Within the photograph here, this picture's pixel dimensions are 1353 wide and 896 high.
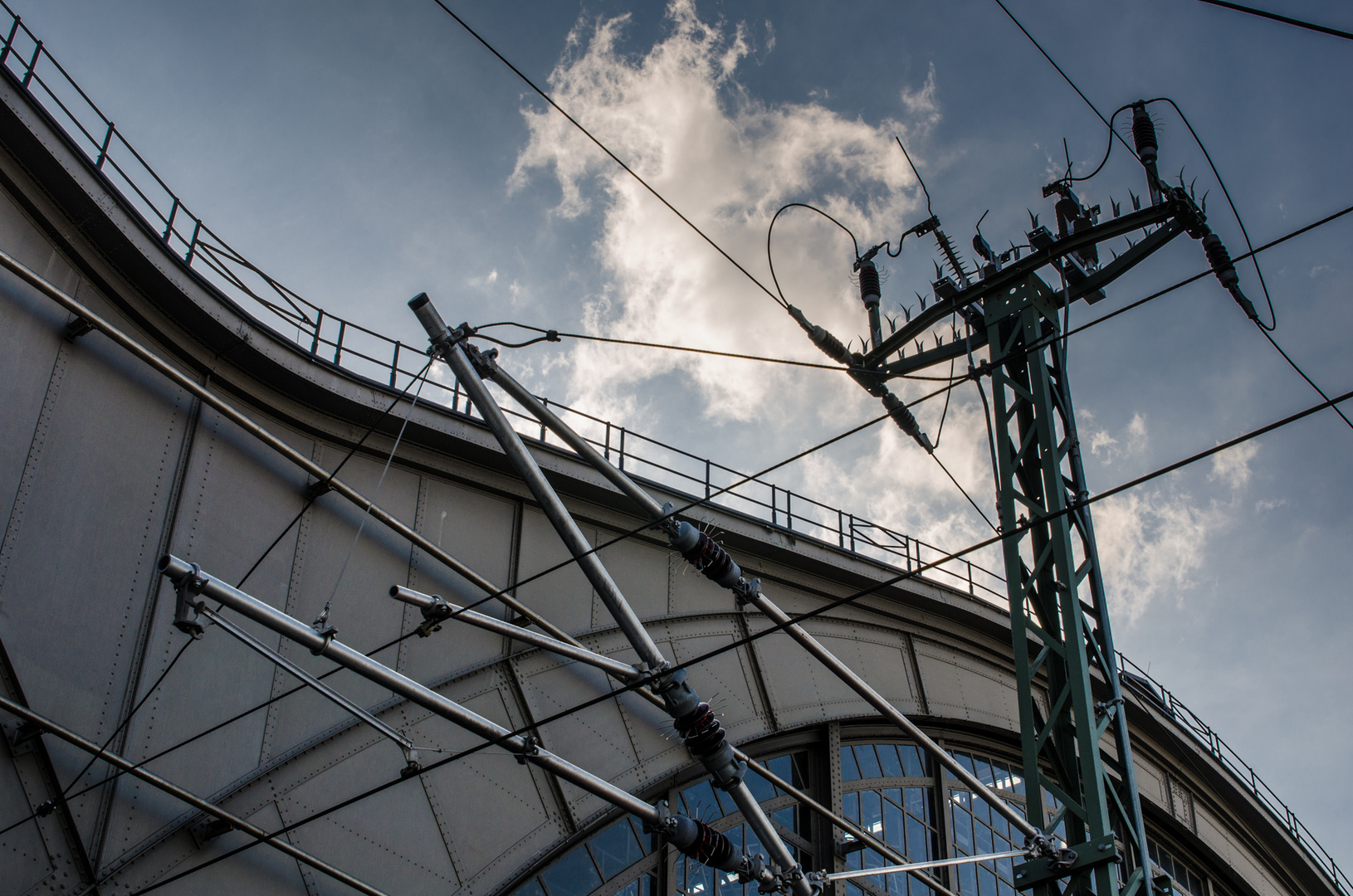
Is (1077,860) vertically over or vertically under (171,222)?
under

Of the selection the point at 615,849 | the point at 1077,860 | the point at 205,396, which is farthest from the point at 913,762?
the point at 205,396

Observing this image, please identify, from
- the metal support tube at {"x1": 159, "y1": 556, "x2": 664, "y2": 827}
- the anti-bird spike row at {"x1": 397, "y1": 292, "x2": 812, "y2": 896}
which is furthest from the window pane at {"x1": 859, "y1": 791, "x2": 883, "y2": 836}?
the metal support tube at {"x1": 159, "y1": 556, "x2": 664, "y2": 827}

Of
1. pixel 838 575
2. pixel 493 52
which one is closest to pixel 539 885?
pixel 838 575

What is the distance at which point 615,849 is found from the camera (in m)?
15.3

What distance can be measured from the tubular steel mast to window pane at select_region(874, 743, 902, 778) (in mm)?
6345

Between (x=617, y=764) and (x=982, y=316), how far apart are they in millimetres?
8100

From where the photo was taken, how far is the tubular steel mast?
415 inches

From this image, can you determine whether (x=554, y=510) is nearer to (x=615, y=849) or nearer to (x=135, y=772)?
(x=135, y=772)

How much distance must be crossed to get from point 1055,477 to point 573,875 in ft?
28.3

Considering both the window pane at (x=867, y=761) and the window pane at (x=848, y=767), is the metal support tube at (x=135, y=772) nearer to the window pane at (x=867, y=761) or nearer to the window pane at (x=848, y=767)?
the window pane at (x=848, y=767)

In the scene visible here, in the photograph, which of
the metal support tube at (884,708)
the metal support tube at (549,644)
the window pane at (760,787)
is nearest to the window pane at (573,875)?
the window pane at (760,787)

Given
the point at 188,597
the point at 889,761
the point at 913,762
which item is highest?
the point at 913,762

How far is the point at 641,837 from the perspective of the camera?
51.6 feet

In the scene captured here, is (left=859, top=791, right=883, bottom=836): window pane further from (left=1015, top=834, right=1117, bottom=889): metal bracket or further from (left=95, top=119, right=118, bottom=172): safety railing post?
(left=95, top=119, right=118, bottom=172): safety railing post
